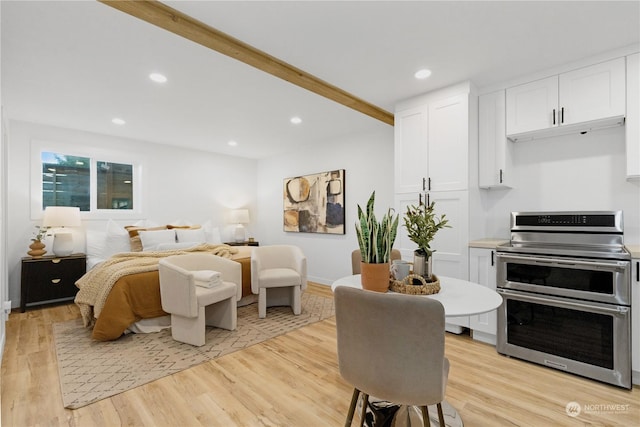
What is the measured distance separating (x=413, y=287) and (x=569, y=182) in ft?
7.30

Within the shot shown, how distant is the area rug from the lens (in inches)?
82.7

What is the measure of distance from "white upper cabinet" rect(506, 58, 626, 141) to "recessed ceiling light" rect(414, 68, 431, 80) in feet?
2.78

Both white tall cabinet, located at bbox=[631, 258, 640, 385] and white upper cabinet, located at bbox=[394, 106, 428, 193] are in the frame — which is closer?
white tall cabinet, located at bbox=[631, 258, 640, 385]

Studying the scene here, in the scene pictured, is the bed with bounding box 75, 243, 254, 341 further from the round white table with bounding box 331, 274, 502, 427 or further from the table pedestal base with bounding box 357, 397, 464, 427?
the table pedestal base with bounding box 357, 397, 464, 427

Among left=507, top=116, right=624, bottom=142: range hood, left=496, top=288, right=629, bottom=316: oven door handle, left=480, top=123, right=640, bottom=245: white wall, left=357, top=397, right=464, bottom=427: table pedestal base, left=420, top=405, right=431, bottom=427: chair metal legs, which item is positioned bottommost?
left=357, top=397, right=464, bottom=427: table pedestal base

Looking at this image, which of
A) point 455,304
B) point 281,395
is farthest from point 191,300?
point 455,304

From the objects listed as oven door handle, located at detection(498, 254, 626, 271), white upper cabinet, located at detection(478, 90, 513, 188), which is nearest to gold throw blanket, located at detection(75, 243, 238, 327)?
oven door handle, located at detection(498, 254, 626, 271)

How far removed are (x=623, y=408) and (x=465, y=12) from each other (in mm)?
2708

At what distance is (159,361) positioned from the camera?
246 cm

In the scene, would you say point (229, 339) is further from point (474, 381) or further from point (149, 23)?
point (149, 23)

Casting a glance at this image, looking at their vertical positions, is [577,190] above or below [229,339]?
above

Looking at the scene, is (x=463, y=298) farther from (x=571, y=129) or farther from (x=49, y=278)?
(x=49, y=278)

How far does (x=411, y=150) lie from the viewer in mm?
3277

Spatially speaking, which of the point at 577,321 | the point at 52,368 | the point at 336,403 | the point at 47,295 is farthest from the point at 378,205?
the point at 47,295
